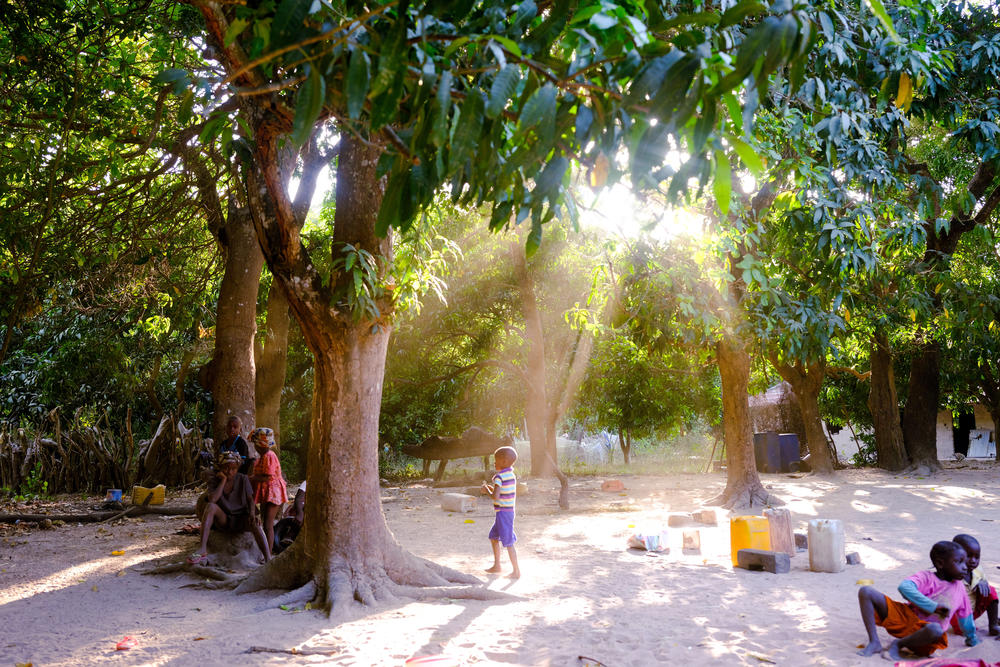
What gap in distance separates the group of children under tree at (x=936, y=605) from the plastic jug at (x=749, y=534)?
285 centimetres

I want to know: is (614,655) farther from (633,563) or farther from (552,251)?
(552,251)

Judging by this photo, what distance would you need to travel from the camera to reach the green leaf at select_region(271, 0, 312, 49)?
2176mm

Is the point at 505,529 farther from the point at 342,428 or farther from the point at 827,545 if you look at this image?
the point at 827,545

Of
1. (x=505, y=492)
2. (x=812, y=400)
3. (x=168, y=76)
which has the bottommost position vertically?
(x=505, y=492)

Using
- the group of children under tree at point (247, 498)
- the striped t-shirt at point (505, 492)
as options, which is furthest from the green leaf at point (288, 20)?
the group of children under tree at point (247, 498)

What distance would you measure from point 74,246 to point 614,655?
316 inches

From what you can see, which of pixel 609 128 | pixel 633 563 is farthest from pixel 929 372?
pixel 609 128

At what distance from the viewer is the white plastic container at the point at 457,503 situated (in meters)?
12.4

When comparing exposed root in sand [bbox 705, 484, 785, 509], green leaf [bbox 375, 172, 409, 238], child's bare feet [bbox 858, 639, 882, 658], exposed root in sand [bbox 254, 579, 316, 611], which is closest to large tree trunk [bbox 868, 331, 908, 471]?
exposed root in sand [bbox 705, 484, 785, 509]

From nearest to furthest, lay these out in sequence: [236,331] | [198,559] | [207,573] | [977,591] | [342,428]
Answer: [977,591], [342,428], [207,573], [198,559], [236,331]

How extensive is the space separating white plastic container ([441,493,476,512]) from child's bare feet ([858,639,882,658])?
8470mm

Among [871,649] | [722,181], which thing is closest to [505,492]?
[871,649]

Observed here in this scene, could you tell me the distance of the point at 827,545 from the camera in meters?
6.91

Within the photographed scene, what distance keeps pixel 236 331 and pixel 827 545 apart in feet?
25.5
